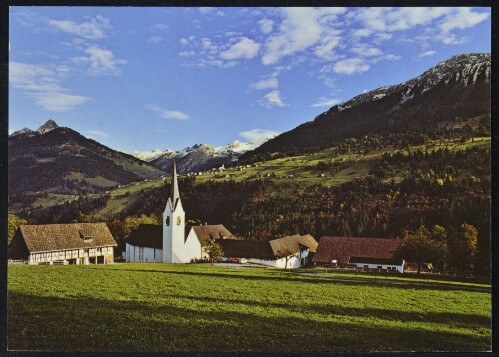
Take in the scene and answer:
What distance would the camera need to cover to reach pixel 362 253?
10703mm

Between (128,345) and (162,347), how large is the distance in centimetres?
68

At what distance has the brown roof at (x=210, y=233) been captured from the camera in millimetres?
10891

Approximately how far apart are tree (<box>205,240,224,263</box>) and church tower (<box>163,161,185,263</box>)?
716 millimetres

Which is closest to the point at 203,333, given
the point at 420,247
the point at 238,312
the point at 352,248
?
the point at 238,312

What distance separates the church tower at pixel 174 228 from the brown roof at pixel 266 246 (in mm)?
1059

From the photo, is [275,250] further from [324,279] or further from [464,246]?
[464,246]

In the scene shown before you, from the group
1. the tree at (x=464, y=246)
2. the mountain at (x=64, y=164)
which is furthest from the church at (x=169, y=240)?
the tree at (x=464, y=246)

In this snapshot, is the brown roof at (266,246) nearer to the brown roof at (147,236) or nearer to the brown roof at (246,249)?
the brown roof at (246,249)

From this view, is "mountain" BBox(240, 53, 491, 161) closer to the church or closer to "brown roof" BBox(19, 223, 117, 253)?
the church

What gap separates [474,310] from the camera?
969 cm

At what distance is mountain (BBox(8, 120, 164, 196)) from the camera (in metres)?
10.3

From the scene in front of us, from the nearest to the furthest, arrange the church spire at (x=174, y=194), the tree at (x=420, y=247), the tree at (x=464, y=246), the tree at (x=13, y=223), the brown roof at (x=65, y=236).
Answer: the tree at (x=464, y=246), the tree at (x=13, y=223), the tree at (x=420, y=247), the brown roof at (x=65, y=236), the church spire at (x=174, y=194)

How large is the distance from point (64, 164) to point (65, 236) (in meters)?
1.83

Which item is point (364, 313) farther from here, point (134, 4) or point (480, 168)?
point (134, 4)
